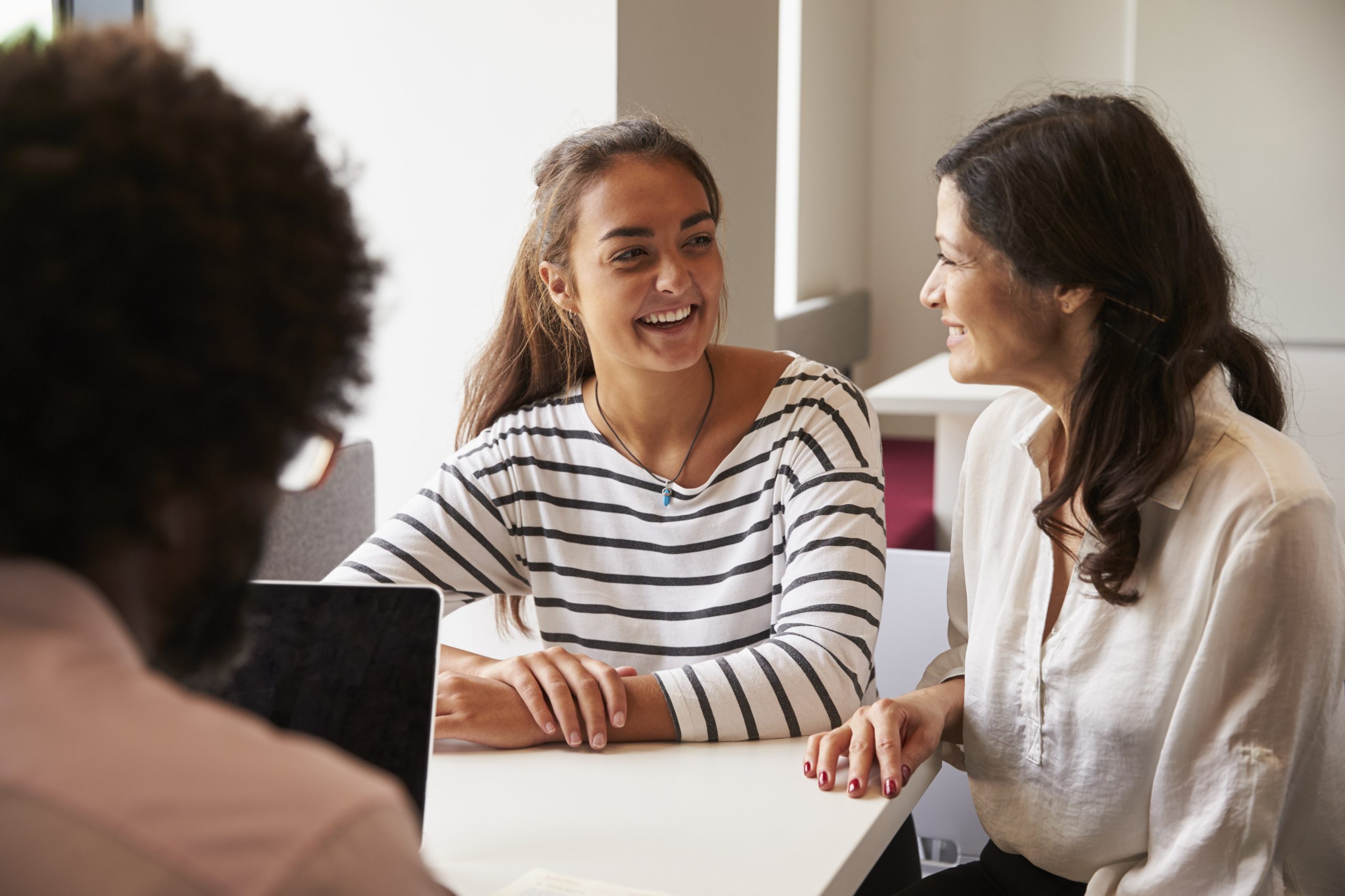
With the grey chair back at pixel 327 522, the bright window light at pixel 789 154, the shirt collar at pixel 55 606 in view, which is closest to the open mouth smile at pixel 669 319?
the grey chair back at pixel 327 522

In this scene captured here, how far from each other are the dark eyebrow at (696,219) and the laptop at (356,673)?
0.65m

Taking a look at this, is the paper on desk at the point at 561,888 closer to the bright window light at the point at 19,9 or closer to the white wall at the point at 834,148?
the bright window light at the point at 19,9

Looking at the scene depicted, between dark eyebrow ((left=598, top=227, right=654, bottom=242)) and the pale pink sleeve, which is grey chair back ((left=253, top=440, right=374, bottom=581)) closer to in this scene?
dark eyebrow ((left=598, top=227, right=654, bottom=242))

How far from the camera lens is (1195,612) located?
1.04m

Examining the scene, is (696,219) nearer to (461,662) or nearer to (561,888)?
(461,662)

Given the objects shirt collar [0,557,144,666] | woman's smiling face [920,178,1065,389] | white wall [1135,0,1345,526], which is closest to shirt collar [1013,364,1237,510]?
woman's smiling face [920,178,1065,389]

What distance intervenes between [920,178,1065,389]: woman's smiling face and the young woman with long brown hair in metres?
0.17

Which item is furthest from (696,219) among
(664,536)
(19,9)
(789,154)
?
(789,154)

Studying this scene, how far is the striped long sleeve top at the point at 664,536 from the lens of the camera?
1240 mm

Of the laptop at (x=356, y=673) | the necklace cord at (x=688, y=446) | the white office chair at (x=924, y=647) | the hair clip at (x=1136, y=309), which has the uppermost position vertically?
the hair clip at (x=1136, y=309)

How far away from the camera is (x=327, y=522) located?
1.97 metres

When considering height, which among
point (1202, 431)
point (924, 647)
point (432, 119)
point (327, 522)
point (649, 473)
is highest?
point (432, 119)

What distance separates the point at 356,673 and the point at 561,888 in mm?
212

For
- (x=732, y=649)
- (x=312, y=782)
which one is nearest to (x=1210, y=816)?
(x=732, y=649)
